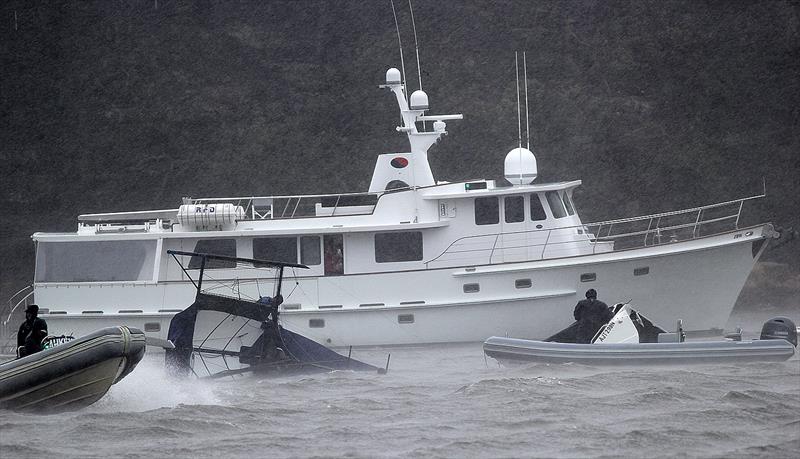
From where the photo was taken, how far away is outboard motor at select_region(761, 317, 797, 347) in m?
16.2

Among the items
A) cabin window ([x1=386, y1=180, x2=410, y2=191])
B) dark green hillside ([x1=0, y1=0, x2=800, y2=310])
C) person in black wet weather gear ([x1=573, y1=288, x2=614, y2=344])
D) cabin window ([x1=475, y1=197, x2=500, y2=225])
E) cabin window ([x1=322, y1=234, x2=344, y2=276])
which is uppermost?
dark green hillside ([x1=0, y1=0, x2=800, y2=310])

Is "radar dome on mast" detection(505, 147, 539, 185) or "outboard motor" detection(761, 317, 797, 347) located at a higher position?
"radar dome on mast" detection(505, 147, 539, 185)

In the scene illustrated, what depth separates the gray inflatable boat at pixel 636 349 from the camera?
15.6 metres

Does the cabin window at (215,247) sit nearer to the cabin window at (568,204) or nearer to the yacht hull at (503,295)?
the yacht hull at (503,295)

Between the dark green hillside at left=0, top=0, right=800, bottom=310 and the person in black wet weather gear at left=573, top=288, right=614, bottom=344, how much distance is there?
32.2 ft

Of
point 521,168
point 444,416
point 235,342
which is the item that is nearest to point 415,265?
point 521,168

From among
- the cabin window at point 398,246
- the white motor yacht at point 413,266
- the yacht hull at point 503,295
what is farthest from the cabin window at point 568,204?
the cabin window at point 398,246

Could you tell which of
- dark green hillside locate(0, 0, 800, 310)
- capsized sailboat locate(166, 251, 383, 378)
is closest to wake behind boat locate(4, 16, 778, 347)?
capsized sailboat locate(166, 251, 383, 378)

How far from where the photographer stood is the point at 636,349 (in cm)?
1566

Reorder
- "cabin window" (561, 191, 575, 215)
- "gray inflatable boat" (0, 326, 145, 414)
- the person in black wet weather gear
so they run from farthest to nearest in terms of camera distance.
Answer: "cabin window" (561, 191, 575, 215) → the person in black wet weather gear → "gray inflatable boat" (0, 326, 145, 414)

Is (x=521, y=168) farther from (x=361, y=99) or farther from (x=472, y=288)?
(x=361, y=99)

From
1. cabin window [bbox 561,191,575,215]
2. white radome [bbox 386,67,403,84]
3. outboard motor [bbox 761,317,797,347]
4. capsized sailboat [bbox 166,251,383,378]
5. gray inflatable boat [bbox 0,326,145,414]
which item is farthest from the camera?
white radome [bbox 386,67,403,84]

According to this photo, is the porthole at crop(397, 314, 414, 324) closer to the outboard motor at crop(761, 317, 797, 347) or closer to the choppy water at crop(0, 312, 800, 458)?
the choppy water at crop(0, 312, 800, 458)

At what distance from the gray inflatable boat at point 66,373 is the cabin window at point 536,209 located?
7281mm
